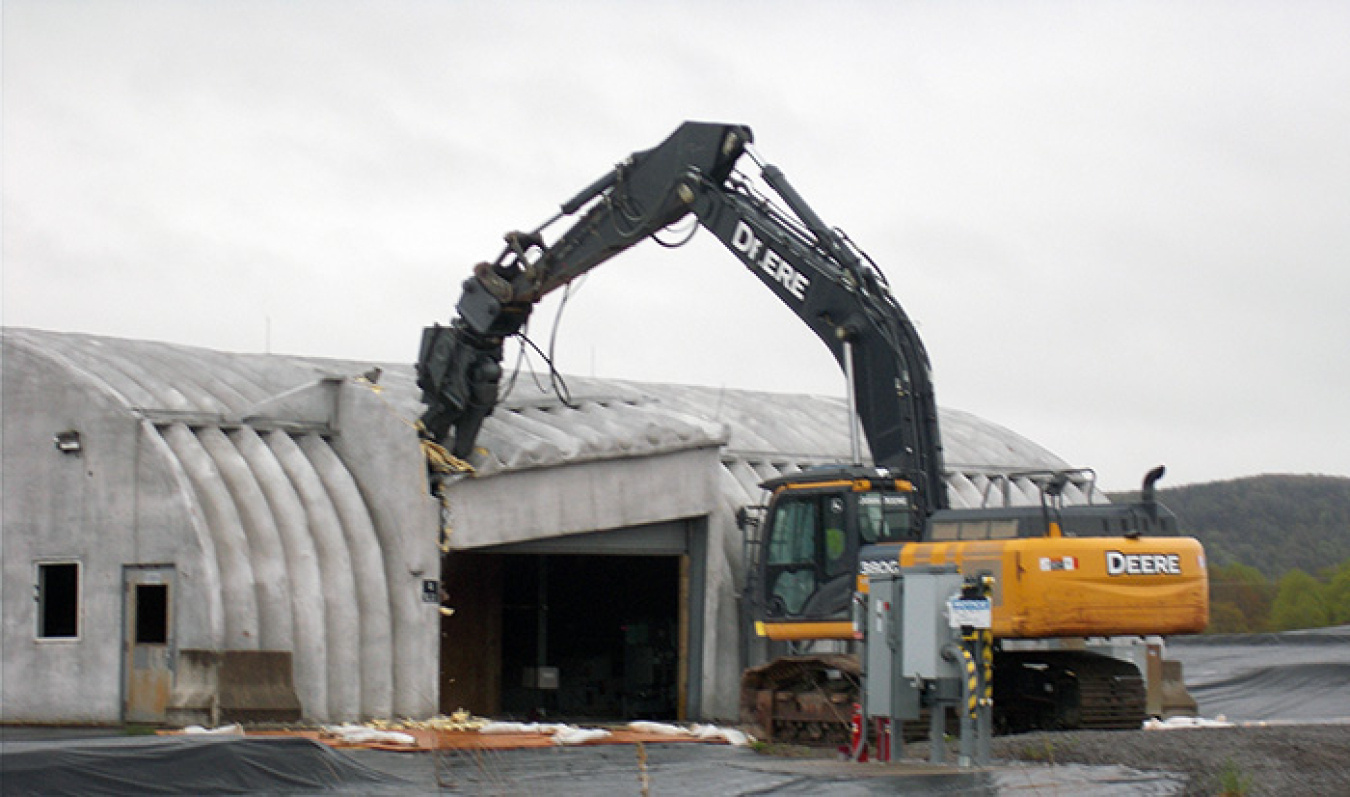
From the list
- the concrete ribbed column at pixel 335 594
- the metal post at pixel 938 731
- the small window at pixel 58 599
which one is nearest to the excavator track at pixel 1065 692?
the metal post at pixel 938 731

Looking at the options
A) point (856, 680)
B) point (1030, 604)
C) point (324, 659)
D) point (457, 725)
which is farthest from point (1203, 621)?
point (324, 659)

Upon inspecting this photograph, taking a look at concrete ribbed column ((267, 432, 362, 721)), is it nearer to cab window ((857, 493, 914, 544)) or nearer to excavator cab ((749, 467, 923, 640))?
excavator cab ((749, 467, 923, 640))

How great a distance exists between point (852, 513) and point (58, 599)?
9.85 meters

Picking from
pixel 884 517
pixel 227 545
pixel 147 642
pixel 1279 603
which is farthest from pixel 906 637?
pixel 1279 603

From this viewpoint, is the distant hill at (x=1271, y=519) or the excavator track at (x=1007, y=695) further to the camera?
the distant hill at (x=1271, y=519)

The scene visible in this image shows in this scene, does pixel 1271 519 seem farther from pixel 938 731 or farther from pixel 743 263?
pixel 938 731

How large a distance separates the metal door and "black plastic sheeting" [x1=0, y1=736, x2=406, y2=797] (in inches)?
274

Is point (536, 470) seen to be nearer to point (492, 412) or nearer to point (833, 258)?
point (492, 412)

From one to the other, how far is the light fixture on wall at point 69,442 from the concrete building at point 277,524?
18 mm

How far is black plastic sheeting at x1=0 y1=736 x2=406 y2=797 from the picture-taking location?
11133 millimetres

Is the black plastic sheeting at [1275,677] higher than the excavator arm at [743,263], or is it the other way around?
the excavator arm at [743,263]

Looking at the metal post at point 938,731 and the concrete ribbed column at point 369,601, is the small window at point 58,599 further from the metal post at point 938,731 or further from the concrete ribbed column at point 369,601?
the metal post at point 938,731

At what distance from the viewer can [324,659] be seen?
67.2 ft

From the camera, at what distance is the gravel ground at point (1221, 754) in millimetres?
12633
